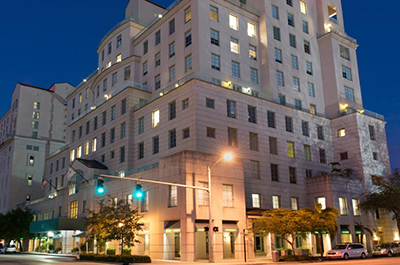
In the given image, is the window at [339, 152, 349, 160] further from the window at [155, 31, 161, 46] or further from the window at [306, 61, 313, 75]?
the window at [155, 31, 161, 46]

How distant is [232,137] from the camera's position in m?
51.5

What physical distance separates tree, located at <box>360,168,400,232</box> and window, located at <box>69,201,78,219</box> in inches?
1668

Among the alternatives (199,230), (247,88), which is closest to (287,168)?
(247,88)

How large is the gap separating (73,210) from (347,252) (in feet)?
136

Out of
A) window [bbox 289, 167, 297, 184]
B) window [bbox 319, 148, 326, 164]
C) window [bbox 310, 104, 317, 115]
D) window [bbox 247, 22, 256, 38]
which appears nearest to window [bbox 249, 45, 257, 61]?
window [bbox 247, 22, 256, 38]

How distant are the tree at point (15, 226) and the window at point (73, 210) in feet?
66.8

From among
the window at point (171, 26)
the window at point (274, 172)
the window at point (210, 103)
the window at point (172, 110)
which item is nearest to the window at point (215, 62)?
the window at point (210, 103)

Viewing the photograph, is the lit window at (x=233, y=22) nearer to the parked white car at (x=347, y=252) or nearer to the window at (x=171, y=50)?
the window at (x=171, y=50)

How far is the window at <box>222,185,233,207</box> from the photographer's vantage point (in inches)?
1702

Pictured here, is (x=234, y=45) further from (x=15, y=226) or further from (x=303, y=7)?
(x=15, y=226)

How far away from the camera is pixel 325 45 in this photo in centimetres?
6750

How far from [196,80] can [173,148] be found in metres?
9.08

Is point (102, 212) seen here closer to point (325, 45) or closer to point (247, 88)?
point (247, 88)

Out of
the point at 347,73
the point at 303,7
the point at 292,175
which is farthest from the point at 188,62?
the point at 347,73
